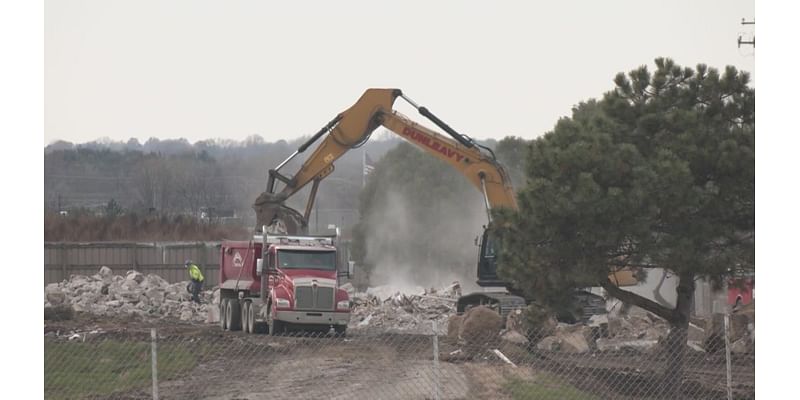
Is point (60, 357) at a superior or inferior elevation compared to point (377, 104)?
inferior

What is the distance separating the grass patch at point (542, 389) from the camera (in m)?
15.8

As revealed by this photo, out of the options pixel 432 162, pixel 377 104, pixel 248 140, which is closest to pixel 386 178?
pixel 432 162

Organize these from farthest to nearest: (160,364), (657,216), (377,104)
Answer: (377,104), (160,364), (657,216)

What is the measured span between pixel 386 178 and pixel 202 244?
18.6 meters

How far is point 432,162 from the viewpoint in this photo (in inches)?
2665

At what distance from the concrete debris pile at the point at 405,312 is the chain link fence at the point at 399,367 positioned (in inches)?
237

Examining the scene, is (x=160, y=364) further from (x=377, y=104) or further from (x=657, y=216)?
(x=377, y=104)

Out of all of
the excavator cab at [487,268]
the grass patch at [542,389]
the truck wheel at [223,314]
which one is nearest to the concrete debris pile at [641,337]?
the excavator cab at [487,268]

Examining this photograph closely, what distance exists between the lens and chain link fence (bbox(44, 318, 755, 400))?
1608 centimetres

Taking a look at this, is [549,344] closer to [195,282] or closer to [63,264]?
[195,282]

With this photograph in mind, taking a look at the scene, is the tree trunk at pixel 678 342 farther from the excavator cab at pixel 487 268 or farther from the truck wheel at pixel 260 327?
the truck wheel at pixel 260 327

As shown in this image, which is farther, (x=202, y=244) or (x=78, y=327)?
(x=202, y=244)

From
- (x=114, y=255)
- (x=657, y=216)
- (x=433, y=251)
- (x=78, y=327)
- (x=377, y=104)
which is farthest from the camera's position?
(x=433, y=251)

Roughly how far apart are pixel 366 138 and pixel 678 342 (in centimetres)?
1568
